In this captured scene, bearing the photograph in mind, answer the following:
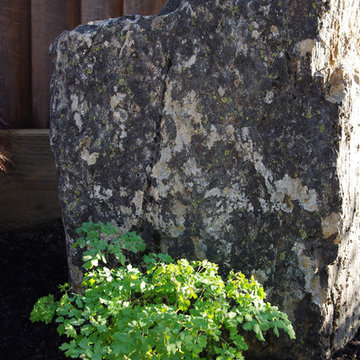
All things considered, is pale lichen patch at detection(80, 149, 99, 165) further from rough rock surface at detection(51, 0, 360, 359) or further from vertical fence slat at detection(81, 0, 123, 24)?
vertical fence slat at detection(81, 0, 123, 24)

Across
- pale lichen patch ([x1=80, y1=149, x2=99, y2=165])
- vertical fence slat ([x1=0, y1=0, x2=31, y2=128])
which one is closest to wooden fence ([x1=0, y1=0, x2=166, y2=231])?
vertical fence slat ([x1=0, y1=0, x2=31, y2=128])

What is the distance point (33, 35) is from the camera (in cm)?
371

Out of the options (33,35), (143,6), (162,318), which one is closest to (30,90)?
(33,35)

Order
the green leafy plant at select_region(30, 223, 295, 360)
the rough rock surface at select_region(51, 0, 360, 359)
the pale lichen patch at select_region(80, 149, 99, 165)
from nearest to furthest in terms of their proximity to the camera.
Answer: the green leafy plant at select_region(30, 223, 295, 360), the rough rock surface at select_region(51, 0, 360, 359), the pale lichen patch at select_region(80, 149, 99, 165)

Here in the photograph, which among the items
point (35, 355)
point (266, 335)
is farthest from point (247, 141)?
point (35, 355)

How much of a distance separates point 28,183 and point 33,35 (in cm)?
103

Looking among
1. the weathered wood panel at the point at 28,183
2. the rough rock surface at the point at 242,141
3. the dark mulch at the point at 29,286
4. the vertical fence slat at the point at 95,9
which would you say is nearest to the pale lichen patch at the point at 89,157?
the rough rock surface at the point at 242,141

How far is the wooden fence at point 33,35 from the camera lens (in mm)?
3676

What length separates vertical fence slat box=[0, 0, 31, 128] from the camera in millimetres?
3656

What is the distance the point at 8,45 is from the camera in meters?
3.67

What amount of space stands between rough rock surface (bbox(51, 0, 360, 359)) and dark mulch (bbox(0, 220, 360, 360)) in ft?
1.80

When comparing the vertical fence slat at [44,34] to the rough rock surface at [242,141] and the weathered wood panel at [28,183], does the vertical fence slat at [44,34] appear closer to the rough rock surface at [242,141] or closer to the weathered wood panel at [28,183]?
the weathered wood panel at [28,183]

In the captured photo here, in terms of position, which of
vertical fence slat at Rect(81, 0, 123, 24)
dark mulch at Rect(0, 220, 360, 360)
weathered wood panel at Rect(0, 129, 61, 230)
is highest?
vertical fence slat at Rect(81, 0, 123, 24)

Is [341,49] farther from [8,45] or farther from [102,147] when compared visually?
[8,45]
